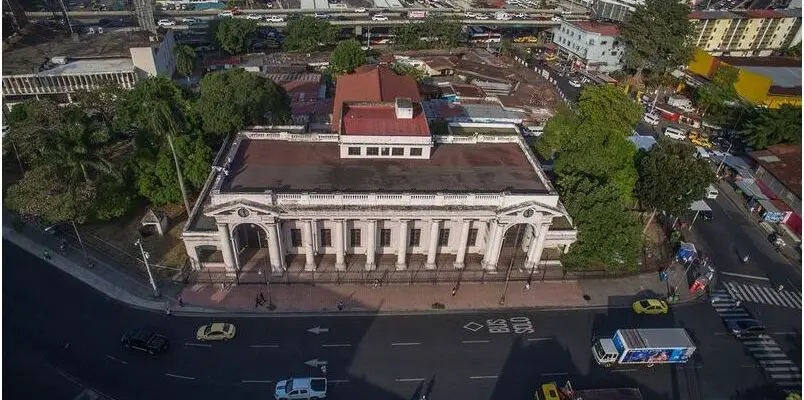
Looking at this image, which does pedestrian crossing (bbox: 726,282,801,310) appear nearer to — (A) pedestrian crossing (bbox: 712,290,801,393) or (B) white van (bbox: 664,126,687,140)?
(A) pedestrian crossing (bbox: 712,290,801,393)

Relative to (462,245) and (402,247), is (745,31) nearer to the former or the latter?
(462,245)

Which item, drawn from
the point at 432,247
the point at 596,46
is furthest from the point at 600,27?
the point at 432,247

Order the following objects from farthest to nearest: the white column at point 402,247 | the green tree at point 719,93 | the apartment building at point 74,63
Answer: the green tree at point 719,93, the apartment building at point 74,63, the white column at point 402,247

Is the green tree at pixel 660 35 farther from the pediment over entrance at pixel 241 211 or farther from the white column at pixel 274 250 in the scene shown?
the pediment over entrance at pixel 241 211

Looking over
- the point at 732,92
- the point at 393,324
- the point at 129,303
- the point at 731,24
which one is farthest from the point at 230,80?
the point at 731,24

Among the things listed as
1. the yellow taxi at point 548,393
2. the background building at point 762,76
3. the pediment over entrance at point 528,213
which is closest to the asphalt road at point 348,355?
the yellow taxi at point 548,393

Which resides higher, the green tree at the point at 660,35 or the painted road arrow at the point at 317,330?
the green tree at the point at 660,35

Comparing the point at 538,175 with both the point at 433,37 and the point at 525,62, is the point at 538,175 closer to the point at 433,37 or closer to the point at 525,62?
the point at 525,62
